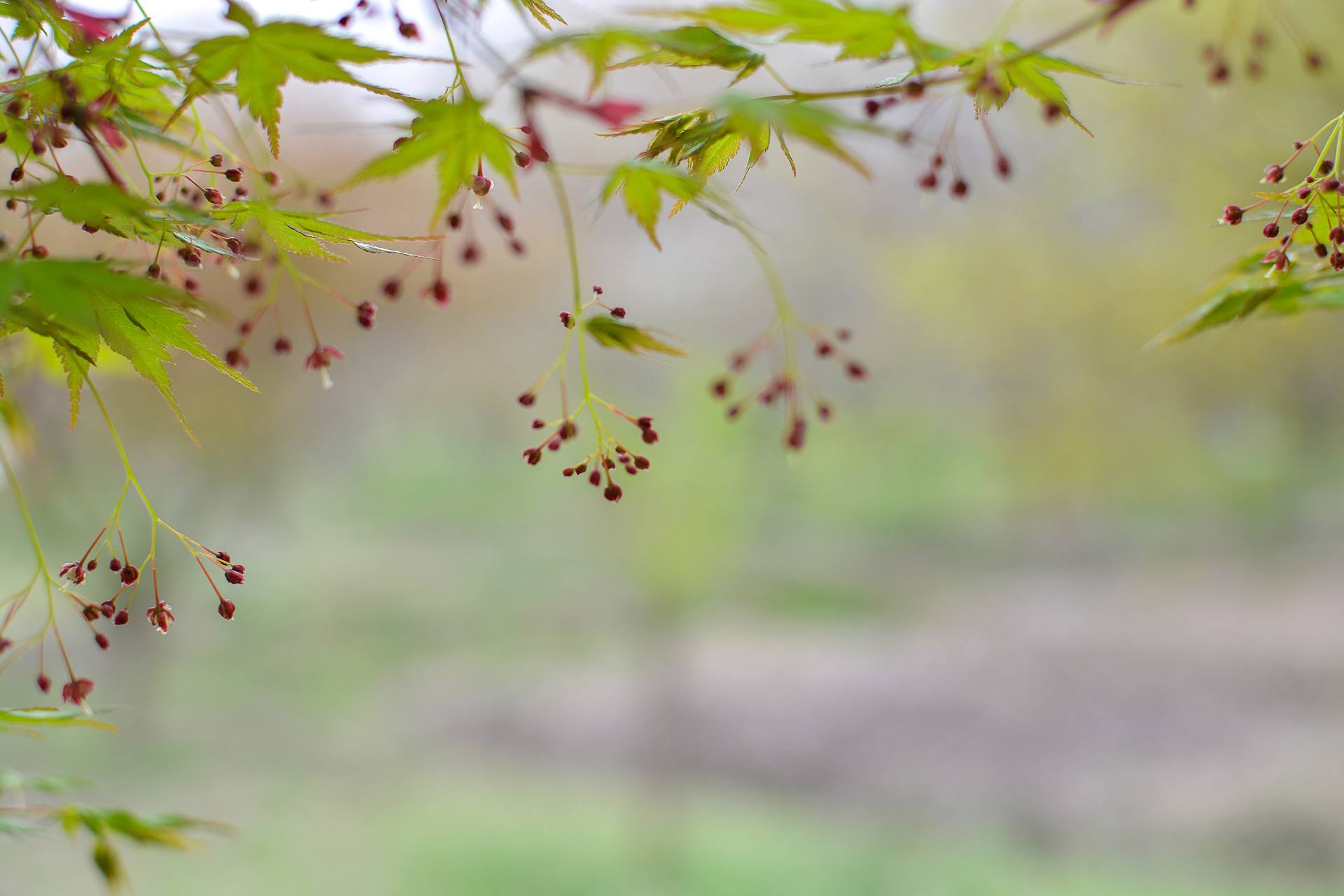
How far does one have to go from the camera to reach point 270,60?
57 cm

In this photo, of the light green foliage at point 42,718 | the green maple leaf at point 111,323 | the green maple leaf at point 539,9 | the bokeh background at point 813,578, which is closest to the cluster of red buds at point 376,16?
the green maple leaf at point 539,9

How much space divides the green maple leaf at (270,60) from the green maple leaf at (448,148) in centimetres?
5

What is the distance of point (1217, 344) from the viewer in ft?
16.4

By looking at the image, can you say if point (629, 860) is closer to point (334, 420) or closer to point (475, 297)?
point (475, 297)

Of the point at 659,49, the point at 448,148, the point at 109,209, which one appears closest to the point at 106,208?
the point at 109,209

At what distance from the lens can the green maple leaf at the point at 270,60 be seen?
0.53 metres

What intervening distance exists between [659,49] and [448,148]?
13 centimetres

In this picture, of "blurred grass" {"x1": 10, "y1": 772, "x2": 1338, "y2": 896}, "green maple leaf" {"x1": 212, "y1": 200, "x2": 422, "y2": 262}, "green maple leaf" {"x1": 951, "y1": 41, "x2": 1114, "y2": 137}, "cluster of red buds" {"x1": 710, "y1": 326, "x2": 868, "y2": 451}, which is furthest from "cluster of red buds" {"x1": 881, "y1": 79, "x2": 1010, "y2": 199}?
"blurred grass" {"x1": 10, "y1": 772, "x2": 1338, "y2": 896}

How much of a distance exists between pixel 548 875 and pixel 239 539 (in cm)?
421

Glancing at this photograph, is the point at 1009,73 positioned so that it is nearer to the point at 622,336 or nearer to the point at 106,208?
the point at 622,336

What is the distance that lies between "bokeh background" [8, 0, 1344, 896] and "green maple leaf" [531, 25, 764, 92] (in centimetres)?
313

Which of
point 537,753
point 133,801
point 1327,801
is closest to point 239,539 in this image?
point 133,801

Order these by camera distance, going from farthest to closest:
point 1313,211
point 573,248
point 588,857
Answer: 1. point 588,857
2. point 1313,211
3. point 573,248

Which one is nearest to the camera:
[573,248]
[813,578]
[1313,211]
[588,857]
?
[573,248]
